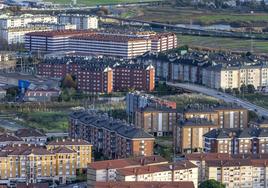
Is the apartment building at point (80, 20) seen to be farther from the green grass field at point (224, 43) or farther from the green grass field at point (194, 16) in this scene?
the green grass field at point (194, 16)

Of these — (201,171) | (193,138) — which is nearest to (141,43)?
(193,138)

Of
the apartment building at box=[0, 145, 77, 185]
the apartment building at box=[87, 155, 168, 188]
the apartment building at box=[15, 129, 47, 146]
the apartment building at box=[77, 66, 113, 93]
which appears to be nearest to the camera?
the apartment building at box=[87, 155, 168, 188]

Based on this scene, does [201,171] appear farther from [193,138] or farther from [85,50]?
[85,50]

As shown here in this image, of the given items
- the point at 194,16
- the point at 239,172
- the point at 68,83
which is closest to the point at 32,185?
the point at 239,172

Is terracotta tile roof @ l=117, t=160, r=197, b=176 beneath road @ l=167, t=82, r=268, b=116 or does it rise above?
A: above

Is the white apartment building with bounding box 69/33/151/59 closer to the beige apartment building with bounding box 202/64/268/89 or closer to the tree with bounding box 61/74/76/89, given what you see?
the beige apartment building with bounding box 202/64/268/89

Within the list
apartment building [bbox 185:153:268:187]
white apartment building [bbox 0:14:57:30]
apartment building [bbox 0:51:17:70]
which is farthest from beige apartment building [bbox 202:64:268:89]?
white apartment building [bbox 0:14:57:30]
